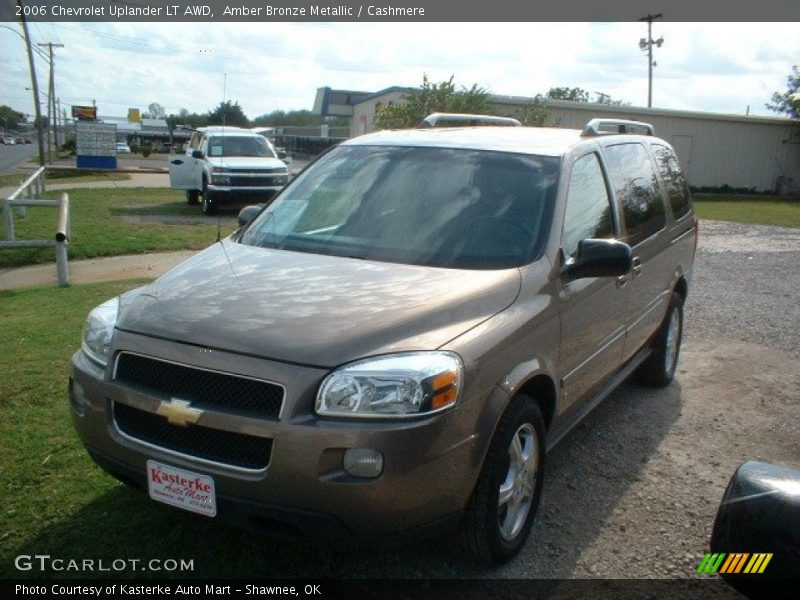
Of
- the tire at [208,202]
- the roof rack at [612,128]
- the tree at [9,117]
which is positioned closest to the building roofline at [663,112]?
the tire at [208,202]

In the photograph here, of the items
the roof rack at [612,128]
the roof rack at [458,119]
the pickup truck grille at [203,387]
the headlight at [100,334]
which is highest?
the roof rack at [458,119]

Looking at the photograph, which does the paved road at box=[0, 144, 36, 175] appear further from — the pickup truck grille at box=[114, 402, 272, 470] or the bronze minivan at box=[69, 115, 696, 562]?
the pickup truck grille at box=[114, 402, 272, 470]

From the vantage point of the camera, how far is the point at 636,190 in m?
5.11

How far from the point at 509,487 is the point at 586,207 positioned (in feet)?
5.69

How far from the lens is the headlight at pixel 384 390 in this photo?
2762 millimetres

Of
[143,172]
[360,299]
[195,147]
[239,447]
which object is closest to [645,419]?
[360,299]

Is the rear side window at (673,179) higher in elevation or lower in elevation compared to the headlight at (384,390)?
higher

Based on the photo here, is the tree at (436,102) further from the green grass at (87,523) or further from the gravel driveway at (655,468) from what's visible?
the green grass at (87,523)

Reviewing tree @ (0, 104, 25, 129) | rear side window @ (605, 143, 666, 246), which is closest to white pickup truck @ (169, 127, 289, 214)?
rear side window @ (605, 143, 666, 246)

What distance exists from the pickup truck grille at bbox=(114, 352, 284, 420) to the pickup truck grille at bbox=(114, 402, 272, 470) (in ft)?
0.30

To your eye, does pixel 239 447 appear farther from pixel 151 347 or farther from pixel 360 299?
pixel 360 299

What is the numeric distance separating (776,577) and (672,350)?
4476 millimetres

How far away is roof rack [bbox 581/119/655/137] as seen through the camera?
4.96 m

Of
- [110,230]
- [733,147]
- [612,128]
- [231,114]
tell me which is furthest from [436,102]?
[733,147]
